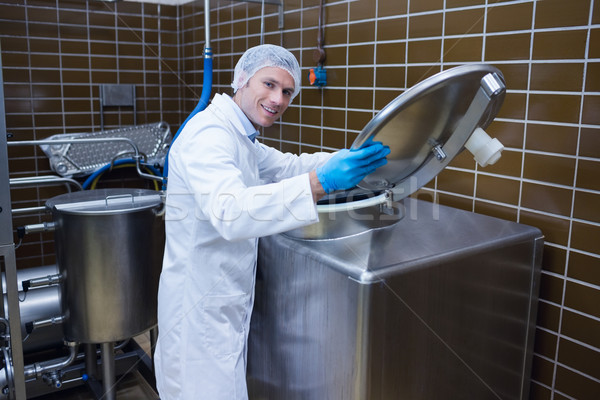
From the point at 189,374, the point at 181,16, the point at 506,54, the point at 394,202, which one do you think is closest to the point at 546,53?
the point at 506,54

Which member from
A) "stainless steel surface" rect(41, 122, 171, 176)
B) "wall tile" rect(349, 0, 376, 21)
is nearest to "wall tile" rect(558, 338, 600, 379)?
"wall tile" rect(349, 0, 376, 21)

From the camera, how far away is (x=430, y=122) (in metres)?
1.30

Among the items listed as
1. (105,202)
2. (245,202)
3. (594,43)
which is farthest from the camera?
(105,202)

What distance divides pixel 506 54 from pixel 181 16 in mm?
2513

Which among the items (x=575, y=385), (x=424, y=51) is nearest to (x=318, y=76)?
(x=424, y=51)

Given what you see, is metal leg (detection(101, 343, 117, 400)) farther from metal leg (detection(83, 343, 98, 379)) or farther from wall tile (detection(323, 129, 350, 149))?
wall tile (detection(323, 129, 350, 149))

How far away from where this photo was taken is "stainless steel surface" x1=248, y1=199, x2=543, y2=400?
1.17m

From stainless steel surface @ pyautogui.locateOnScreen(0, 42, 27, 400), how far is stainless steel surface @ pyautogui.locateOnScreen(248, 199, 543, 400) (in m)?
0.82

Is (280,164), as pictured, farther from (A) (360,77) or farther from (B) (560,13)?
(B) (560,13)

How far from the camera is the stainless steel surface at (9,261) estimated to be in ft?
5.30

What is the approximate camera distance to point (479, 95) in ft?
4.01

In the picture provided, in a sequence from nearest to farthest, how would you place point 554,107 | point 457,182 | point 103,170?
point 554,107 < point 457,182 < point 103,170

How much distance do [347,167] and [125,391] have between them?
174cm

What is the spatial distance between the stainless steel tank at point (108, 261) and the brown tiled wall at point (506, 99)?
906mm
